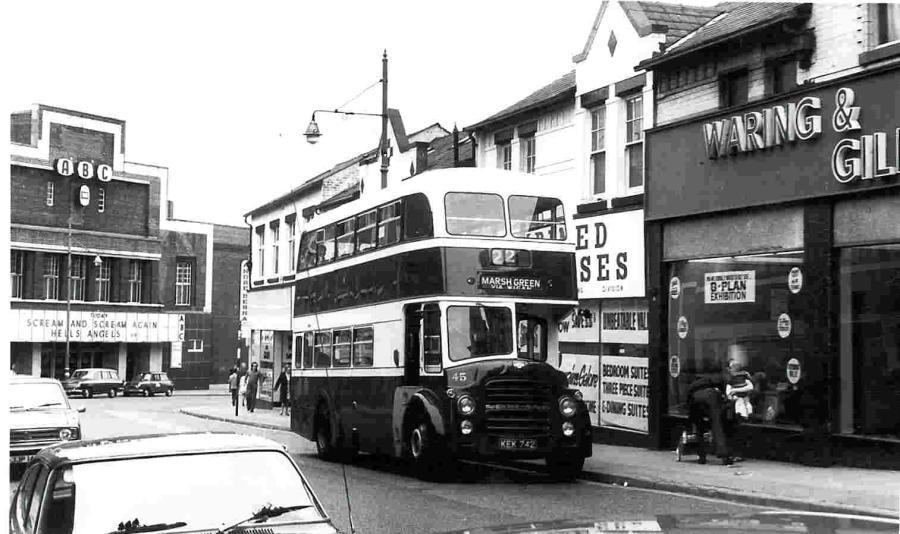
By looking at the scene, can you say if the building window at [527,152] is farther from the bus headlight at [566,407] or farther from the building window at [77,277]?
the building window at [77,277]

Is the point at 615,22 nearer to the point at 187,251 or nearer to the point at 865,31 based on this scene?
the point at 865,31

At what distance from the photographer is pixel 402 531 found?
39.6 ft

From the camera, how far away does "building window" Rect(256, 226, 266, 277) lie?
52291mm

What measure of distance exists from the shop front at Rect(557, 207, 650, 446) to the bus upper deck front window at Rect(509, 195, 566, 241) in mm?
4522

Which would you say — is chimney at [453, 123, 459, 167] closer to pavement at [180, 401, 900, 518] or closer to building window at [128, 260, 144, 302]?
pavement at [180, 401, 900, 518]

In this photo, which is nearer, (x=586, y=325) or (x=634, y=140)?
(x=634, y=140)

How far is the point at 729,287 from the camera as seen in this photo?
2005cm

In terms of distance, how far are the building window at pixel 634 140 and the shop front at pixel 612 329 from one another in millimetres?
765

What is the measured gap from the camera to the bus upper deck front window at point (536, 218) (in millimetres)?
18250

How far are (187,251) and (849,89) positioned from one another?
6968 cm

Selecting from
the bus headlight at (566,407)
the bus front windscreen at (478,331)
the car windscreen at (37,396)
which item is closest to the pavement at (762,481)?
the bus headlight at (566,407)

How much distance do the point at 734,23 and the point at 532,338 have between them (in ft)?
24.5

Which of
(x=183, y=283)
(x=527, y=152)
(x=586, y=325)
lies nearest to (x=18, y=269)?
(x=183, y=283)

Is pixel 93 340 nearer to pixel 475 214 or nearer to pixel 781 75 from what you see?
pixel 475 214
